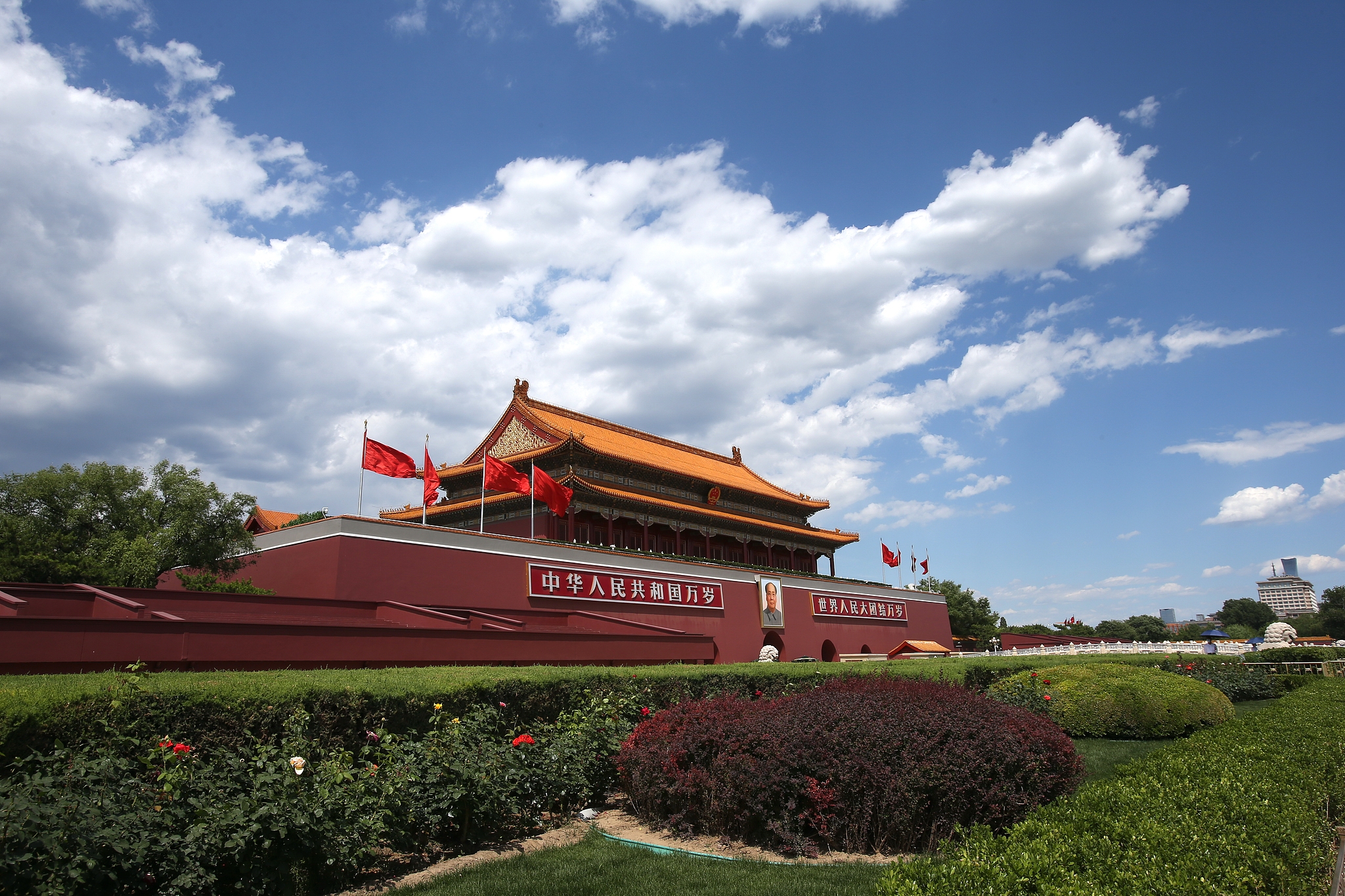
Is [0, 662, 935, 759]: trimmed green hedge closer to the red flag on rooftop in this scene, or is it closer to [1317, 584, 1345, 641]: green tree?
the red flag on rooftop

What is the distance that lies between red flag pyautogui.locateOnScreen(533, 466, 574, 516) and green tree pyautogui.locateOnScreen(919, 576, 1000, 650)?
35.5 metres

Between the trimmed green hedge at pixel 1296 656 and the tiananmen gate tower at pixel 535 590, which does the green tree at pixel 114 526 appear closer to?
the tiananmen gate tower at pixel 535 590

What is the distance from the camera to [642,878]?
5.16 metres

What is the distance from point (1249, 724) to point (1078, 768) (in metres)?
3.06

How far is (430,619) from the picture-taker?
14414 mm

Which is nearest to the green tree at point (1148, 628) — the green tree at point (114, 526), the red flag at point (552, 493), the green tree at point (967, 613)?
the green tree at point (967, 613)

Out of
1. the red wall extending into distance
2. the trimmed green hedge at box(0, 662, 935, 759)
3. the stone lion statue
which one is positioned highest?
the red wall extending into distance

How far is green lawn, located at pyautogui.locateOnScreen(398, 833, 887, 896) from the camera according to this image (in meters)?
4.87

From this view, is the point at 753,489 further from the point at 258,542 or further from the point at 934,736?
the point at 934,736

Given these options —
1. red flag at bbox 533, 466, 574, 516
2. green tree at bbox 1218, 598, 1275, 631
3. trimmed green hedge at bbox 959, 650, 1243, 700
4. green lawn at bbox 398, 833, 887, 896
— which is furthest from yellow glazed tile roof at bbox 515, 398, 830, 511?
green tree at bbox 1218, 598, 1275, 631

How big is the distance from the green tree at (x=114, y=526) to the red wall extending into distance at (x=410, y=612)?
844 millimetres

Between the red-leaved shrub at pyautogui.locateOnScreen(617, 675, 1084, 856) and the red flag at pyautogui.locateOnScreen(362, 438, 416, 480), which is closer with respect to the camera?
the red-leaved shrub at pyautogui.locateOnScreen(617, 675, 1084, 856)

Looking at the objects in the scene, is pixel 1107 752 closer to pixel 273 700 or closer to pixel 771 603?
pixel 273 700

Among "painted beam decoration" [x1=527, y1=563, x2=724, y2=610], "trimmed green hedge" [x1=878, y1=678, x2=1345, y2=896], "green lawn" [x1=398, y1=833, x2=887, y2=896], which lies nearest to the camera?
"trimmed green hedge" [x1=878, y1=678, x2=1345, y2=896]
